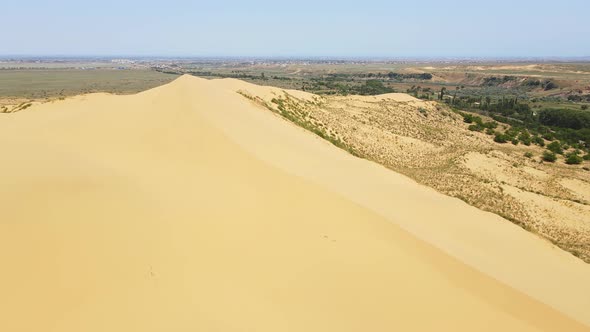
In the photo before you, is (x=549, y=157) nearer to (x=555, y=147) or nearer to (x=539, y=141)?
(x=555, y=147)

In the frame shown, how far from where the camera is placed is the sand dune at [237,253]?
524 centimetres

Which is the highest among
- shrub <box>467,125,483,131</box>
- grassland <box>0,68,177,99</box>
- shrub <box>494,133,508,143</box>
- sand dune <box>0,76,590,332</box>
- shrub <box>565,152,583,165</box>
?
sand dune <box>0,76,590,332</box>

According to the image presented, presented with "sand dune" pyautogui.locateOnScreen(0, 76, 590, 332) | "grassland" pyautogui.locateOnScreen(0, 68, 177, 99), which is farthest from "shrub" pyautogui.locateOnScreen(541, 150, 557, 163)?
"grassland" pyautogui.locateOnScreen(0, 68, 177, 99)

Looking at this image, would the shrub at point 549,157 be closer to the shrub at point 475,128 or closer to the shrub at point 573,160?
the shrub at point 573,160

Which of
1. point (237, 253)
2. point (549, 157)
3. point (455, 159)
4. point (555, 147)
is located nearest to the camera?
point (237, 253)

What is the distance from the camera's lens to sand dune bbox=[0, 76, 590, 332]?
5242mm

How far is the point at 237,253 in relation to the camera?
683cm

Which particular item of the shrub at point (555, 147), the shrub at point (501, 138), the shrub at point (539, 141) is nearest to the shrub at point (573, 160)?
the shrub at point (555, 147)

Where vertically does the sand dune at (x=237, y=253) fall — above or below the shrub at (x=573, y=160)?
above

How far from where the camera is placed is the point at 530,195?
2073 cm

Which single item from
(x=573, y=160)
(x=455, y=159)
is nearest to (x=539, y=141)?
(x=573, y=160)

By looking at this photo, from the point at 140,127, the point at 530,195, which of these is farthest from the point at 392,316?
the point at 530,195

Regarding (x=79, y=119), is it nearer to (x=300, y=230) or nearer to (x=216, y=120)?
(x=216, y=120)

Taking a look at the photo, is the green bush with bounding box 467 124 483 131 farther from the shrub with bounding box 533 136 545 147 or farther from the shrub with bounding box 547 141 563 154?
the shrub with bounding box 547 141 563 154
